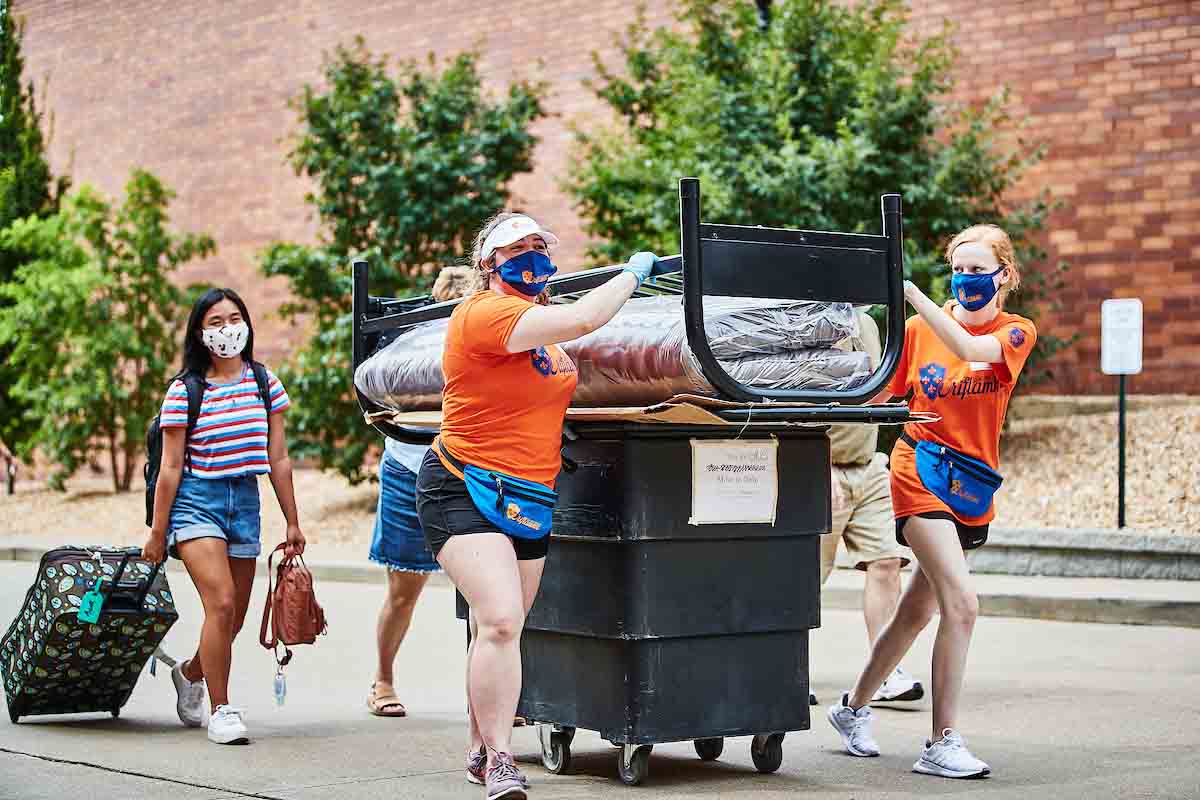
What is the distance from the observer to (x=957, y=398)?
571 cm

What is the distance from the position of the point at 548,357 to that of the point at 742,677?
4.39ft

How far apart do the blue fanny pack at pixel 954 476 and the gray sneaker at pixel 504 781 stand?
181 centimetres

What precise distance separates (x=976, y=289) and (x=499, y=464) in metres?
1.89

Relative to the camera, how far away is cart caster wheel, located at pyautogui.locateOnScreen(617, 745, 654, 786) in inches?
213

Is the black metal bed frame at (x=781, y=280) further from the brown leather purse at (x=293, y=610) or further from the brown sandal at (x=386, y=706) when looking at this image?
the brown sandal at (x=386, y=706)

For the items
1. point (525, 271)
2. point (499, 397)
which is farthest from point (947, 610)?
point (525, 271)

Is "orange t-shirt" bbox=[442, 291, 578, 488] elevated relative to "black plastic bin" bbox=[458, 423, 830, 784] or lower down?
elevated

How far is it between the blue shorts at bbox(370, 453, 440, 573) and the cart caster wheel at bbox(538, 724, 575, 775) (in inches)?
59.1

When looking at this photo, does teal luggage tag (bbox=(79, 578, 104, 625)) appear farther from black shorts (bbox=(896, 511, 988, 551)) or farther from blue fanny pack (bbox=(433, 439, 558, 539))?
black shorts (bbox=(896, 511, 988, 551))

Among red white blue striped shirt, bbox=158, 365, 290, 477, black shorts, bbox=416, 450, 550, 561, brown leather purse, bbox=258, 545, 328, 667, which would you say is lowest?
brown leather purse, bbox=258, 545, 328, 667

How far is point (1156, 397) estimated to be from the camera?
14.8 meters

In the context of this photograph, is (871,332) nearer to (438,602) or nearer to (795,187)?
(438,602)

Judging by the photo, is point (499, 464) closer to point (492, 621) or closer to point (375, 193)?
point (492, 621)

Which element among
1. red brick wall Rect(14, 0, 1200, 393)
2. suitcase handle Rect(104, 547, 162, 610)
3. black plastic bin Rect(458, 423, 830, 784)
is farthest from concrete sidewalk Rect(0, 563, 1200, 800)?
red brick wall Rect(14, 0, 1200, 393)
